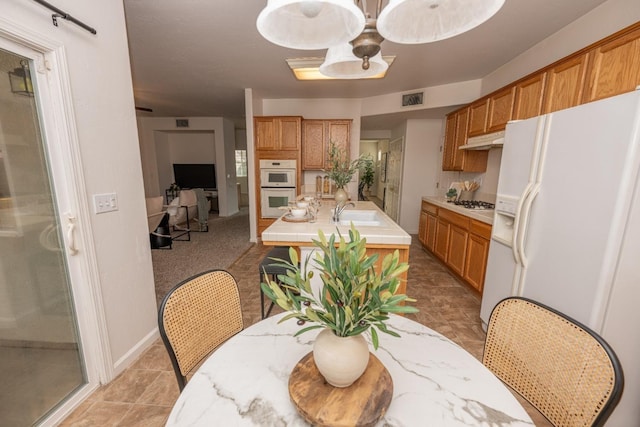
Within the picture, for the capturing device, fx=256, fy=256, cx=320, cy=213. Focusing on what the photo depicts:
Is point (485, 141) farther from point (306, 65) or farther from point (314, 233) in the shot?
point (314, 233)

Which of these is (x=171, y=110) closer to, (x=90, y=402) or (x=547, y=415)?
(x=90, y=402)

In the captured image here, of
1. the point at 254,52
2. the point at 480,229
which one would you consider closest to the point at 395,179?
the point at 480,229

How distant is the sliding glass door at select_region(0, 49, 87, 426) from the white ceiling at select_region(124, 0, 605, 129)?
139 cm

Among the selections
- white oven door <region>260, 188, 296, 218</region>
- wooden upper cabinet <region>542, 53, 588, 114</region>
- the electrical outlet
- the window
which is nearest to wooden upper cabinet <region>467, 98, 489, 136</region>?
wooden upper cabinet <region>542, 53, 588, 114</region>

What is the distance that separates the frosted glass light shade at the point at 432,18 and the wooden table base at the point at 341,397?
1.09 m

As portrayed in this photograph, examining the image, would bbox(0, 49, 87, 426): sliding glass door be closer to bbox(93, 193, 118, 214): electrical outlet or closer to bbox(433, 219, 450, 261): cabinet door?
bbox(93, 193, 118, 214): electrical outlet

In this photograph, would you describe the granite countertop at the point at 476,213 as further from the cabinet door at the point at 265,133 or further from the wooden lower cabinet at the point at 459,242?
the cabinet door at the point at 265,133

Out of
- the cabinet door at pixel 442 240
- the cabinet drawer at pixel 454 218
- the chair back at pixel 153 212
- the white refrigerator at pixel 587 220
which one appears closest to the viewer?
the white refrigerator at pixel 587 220

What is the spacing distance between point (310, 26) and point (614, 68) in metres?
2.12

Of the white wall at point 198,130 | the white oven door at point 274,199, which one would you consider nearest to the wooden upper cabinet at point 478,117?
the white oven door at point 274,199

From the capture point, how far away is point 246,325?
2.21 meters

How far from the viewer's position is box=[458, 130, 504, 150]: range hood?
8.91 ft

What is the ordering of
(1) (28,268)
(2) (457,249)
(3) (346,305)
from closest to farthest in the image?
(3) (346,305) → (1) (28,268) → (2) (457,249)

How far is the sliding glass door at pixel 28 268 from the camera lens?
1199 mm
